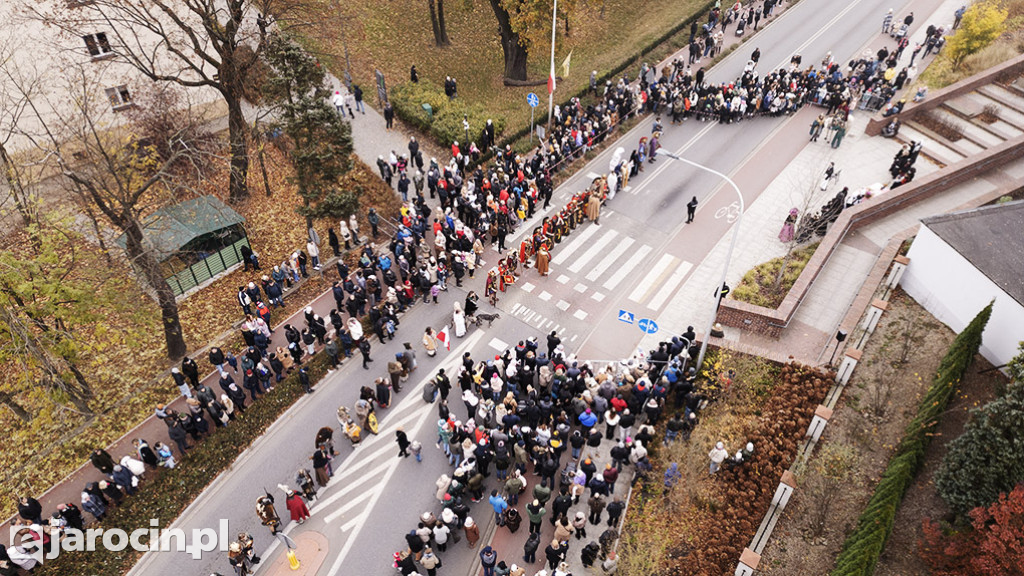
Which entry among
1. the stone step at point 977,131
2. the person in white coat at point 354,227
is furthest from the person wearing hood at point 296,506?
the stone step at point 977,131

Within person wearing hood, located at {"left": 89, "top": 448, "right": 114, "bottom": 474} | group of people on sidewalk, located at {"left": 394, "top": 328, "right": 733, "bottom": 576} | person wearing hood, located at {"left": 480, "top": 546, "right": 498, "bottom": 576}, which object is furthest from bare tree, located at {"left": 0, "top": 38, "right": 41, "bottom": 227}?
person wearing hood, located at {"left": 480, "top": 546, "right": 498, "bottom": 576}

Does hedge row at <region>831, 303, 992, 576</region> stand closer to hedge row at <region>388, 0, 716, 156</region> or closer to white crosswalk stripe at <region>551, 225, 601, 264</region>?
white crosswalk stripe at <region>551, 225, 601, 264</region>

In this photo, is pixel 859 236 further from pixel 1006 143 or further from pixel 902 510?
pixel 902 510

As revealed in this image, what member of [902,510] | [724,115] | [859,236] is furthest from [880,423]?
[724,115]

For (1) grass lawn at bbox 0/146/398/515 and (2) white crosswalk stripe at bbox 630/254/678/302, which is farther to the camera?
(2) white crosswalk stripe at bbox 630/254/678/302

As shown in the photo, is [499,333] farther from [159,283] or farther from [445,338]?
[159,283]

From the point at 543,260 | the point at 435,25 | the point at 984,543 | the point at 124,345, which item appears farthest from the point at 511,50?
the point at 984,543
